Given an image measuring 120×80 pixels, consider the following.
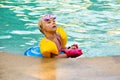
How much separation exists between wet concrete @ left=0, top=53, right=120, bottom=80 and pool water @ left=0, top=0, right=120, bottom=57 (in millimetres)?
2177

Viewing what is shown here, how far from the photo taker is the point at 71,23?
817 cm

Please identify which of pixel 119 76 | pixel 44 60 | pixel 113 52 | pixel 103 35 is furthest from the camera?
pixel 103 35

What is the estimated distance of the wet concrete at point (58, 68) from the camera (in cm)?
350

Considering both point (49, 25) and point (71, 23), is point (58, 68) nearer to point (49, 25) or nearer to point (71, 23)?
point (49, 25)

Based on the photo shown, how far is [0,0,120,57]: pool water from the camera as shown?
6.63 meters

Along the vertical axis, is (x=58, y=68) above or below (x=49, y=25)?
below

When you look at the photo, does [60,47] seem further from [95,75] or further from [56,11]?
[56,11]

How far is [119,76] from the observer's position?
3.49 meters

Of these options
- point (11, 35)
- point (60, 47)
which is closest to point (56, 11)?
point (11, 35)

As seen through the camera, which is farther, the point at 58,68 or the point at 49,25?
the point at 49,25

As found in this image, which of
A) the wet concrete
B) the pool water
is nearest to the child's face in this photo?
the wet concrete

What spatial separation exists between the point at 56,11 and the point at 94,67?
19.0 feet

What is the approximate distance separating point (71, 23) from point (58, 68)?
448 cm

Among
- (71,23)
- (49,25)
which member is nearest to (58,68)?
(49,25)
